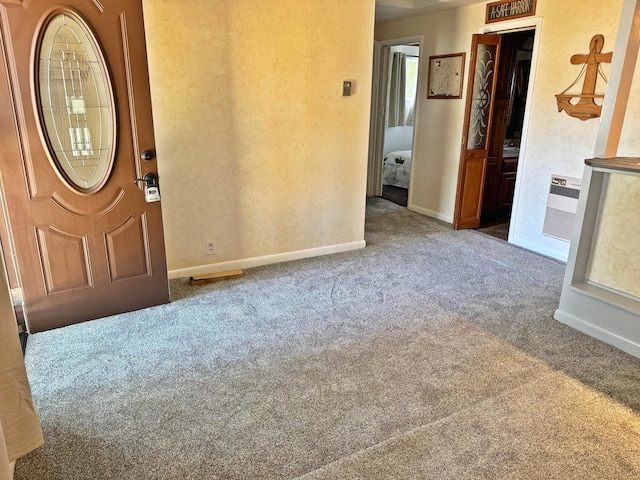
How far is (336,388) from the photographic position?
2.48m

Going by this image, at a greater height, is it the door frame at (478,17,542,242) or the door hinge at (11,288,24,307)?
the door frame at (478,17,542,242)

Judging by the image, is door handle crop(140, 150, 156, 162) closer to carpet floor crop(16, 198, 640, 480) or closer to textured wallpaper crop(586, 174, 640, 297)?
carpet floor crop(16, 198, 640, 480)

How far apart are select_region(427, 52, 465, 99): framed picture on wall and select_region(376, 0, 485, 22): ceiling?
1.76 feet

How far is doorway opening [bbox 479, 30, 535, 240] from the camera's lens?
5516 mm

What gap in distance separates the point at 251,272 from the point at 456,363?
209cm

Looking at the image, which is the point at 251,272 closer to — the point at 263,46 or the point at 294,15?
the point at 263,46

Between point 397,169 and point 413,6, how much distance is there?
8.99 feet

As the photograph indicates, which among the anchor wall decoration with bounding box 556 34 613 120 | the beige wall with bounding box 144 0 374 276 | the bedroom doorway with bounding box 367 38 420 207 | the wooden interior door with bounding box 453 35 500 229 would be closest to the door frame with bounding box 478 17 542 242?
the wooden interior door with bounding box 453 35 500 229

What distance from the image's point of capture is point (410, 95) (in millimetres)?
8953

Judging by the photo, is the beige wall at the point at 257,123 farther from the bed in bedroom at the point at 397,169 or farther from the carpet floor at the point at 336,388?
the bed in bedroom at the point at 397,169

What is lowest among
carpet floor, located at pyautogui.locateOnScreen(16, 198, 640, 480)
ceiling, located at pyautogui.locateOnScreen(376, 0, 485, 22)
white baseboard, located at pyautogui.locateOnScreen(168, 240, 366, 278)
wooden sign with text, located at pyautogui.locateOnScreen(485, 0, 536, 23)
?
carpet floor, located at pyautogui.locateOnScreen(16, 198, 640, 480)

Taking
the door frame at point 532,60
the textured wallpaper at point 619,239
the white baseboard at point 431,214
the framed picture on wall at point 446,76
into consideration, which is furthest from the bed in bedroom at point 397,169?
the textured wallpaper at point 619,239

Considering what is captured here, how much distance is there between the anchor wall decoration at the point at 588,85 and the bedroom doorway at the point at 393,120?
2.27m

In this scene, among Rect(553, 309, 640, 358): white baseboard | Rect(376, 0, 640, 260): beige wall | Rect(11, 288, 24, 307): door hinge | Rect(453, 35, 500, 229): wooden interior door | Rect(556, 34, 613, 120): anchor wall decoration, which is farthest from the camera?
Rect(453, 35, 500, 229): wooden interior door
